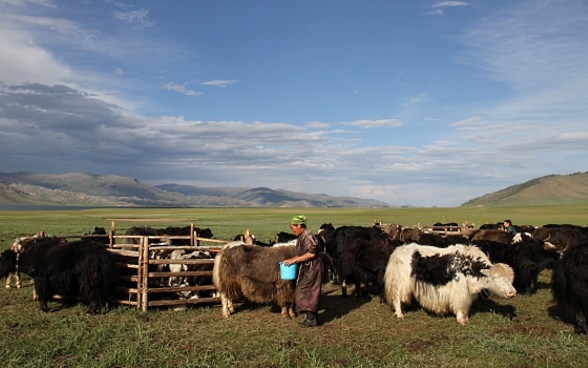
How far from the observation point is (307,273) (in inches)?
307

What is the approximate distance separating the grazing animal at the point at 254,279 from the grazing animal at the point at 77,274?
6.95 ft

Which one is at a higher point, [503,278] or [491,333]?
[503,278]

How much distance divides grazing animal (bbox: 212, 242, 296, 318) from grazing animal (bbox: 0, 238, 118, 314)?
83.4 inches

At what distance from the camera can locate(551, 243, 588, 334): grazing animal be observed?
23.3ft

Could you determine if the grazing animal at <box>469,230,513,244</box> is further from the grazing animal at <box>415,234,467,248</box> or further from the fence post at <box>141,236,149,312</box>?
the fence post at <box>141,236,149,312</box>

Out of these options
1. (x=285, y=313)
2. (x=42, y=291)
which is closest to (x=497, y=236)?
(x=285, y=313)

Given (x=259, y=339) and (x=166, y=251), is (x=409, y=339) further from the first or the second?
(x=166, y=251)

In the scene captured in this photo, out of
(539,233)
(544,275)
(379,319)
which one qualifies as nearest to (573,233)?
(539,233)

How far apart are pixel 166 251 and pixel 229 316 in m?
2.58

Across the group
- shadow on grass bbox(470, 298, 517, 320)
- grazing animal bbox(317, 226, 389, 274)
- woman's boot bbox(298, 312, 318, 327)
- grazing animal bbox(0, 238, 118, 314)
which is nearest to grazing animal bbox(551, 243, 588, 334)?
shadow on grass bbox(470, 298, 517, 320)

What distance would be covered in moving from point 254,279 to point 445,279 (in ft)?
11.9

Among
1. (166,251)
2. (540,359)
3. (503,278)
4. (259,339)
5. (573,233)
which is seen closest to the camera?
(540,359)

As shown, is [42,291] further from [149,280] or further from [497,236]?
[497,236]

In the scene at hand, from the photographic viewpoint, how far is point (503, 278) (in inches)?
310
